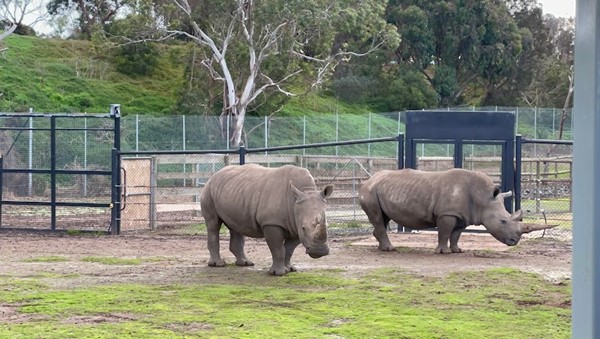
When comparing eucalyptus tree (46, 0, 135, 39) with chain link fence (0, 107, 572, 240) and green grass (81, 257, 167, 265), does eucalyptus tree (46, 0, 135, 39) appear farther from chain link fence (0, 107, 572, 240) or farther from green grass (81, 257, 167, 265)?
green grass (81, 257, 167, 265)

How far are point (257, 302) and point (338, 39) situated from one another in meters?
45.6

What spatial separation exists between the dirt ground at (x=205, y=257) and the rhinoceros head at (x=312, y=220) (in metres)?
1.31

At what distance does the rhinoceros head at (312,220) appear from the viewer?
11.5 metres

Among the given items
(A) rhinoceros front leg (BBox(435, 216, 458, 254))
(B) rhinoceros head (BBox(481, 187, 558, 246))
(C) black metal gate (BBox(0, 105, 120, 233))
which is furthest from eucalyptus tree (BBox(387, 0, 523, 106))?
(B) rhinoceros head (BBox(481, 187, 558, 246))

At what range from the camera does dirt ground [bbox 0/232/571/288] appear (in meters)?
13.0

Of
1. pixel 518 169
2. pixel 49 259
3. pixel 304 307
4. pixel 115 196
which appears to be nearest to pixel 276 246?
pixel 304 307

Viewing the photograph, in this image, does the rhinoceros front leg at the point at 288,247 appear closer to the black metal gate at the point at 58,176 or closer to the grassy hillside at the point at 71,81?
the black metal gate at the point at 58,176

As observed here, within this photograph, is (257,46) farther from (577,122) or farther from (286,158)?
(577,122)

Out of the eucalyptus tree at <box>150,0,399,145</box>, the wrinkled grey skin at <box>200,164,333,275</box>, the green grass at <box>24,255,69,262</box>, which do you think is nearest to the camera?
the wrinkled grey skin at <box>200,164,333,275</box>

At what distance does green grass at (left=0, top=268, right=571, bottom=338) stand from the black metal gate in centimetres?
685

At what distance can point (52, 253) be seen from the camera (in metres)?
15.6

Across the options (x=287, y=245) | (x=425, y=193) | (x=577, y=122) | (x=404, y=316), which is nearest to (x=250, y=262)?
(x=287, y=245)

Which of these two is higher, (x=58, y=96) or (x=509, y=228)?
(x=58, y=96)

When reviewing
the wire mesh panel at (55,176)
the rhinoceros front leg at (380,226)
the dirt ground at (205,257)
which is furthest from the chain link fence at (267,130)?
the rhinoceros front leg at (380,226)
